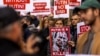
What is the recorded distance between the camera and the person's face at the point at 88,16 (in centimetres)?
637

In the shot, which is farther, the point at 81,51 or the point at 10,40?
the point at 81,51

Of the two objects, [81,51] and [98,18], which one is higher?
[98,18]

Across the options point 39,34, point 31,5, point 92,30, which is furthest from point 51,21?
point 39,34

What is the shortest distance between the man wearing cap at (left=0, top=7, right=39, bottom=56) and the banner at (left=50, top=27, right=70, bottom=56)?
609cm

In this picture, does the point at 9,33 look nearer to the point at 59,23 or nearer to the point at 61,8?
the point at 59,23

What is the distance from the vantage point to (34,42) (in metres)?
4.14

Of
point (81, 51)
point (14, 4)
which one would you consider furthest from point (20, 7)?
point (81, 51)

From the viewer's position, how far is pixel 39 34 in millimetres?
4441

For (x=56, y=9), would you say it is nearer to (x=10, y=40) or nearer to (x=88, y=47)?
(x=88, y=47)

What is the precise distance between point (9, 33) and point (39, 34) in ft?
2.28

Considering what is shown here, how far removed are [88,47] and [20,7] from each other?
5.49 meters

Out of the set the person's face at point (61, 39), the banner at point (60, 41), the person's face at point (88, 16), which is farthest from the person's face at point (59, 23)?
the person's face at point (88, 16)

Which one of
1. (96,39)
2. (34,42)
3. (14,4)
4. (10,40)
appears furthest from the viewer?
(14,4)

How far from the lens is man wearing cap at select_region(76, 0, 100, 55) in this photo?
6316 mm
